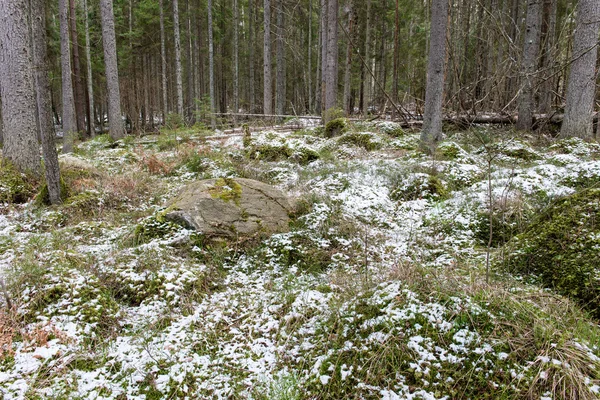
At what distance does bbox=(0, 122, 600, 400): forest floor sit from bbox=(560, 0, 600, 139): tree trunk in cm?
449

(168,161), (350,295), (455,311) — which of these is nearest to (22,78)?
(168,161)

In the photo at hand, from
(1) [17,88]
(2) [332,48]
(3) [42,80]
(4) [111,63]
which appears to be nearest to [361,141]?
(2) [332,48]

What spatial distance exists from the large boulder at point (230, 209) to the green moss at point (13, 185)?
3.21 metres

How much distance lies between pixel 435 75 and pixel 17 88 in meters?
9.01

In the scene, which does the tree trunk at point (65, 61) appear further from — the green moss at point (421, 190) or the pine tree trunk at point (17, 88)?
the green moss at point (421, 190)

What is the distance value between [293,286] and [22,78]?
6929 millimetres

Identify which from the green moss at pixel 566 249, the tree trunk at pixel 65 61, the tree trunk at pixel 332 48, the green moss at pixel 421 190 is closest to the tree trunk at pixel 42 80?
the green moss at pixel 421 190

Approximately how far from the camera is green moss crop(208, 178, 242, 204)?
15.8ft

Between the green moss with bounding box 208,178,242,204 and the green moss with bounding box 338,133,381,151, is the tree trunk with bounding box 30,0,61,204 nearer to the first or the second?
the green moss with bounding box 208,178,242,204

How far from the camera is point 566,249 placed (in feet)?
9.83

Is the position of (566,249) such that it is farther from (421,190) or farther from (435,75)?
(435,75)

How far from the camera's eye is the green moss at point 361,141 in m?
9.45

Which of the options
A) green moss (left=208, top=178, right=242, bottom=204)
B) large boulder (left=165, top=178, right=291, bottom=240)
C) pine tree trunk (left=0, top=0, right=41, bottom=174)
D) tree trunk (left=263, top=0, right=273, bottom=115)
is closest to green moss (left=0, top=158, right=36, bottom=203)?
pine tree trunk (left=0, top=0, right=41, bottom=174)

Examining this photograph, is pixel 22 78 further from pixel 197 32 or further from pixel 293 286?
pixel 197 32
